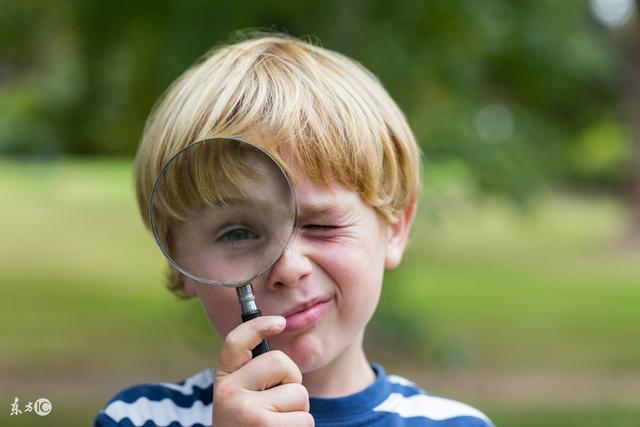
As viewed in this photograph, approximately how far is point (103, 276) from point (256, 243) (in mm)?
16392

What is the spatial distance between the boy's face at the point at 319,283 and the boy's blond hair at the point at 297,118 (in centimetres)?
6

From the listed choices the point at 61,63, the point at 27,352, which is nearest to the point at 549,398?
the point at 27,352

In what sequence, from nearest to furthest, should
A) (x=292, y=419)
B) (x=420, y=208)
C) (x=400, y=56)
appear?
(x=292, y=419), (x=400, y=56), (x=420, y=208)

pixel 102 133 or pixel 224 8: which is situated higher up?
pixel 102 133

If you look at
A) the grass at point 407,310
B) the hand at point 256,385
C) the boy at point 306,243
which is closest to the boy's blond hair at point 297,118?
the boy at point 306,243

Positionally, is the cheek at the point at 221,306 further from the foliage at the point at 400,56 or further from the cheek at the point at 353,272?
the foliage at the point at 400,56

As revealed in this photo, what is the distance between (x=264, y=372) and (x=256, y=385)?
3 cm

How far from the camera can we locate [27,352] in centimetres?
1107

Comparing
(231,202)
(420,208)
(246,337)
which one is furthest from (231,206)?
(420,208)

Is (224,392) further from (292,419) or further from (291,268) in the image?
(291,268)

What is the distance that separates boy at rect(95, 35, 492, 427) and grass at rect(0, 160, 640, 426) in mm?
5070

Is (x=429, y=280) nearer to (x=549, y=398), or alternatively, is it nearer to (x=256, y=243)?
(x=549, y=398)

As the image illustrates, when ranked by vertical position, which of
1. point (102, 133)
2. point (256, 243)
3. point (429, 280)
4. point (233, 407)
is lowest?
point (233, 407)

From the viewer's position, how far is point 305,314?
227 centimetres
